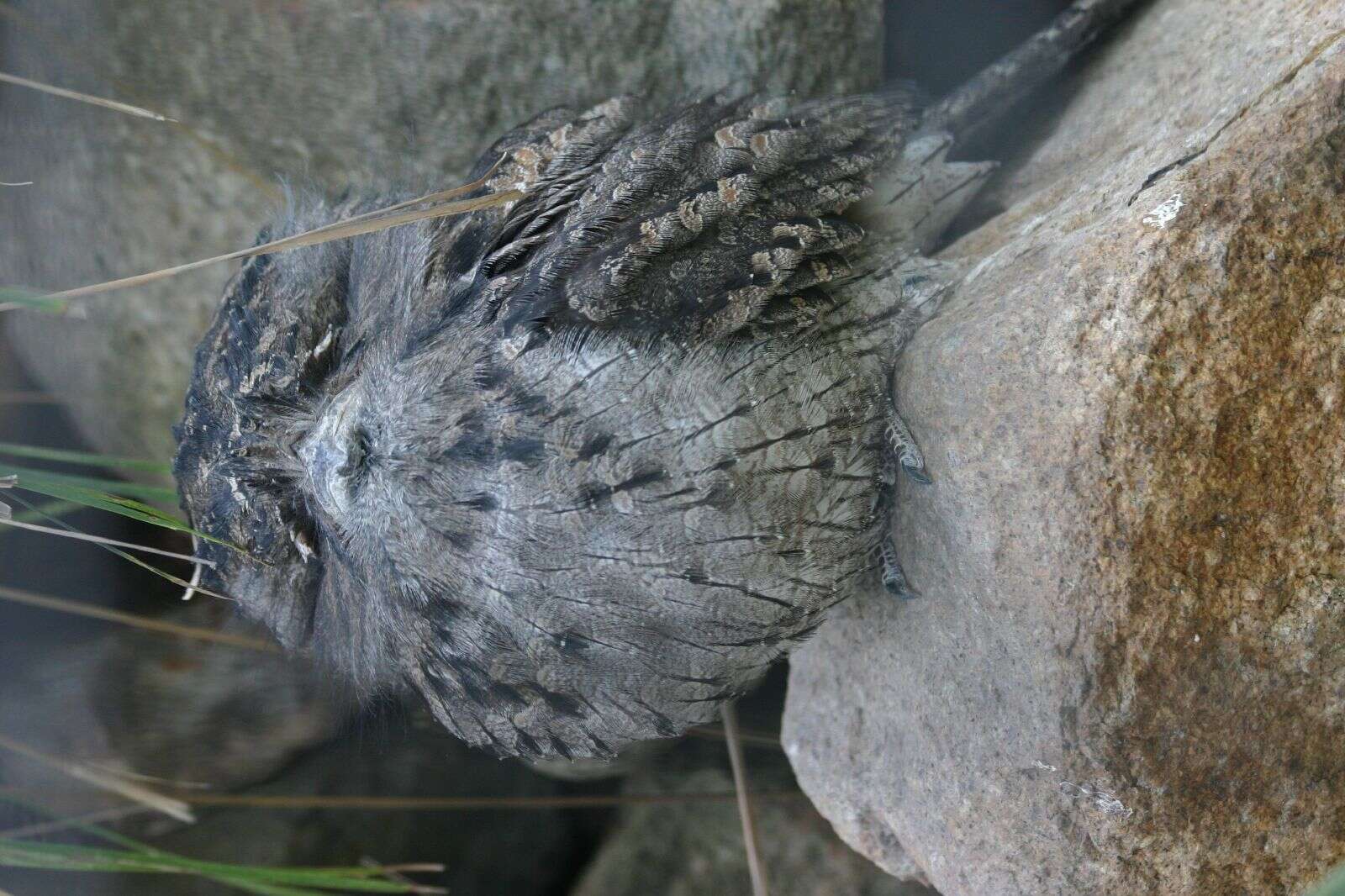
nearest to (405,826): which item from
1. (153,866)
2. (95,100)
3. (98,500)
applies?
(153,866)

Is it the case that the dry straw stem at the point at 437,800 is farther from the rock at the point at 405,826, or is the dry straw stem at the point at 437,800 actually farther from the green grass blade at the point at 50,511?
the green grass blade at the point at 50,511

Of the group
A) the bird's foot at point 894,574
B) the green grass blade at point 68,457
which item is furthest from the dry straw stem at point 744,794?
the green grass blade at point 68,457

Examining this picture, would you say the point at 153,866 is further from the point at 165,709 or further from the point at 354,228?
the point at 354,228

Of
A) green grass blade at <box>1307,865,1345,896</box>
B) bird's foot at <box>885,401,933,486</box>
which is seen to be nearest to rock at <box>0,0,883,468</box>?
bird's foot at <box>885,401,933,486</box>

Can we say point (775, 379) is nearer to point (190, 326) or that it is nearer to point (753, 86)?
point (753, 86)

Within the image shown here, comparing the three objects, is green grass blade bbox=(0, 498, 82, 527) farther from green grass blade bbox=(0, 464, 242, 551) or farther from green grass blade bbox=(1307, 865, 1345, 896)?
green grass blade bbox=(1307, 865, 1345, 896)

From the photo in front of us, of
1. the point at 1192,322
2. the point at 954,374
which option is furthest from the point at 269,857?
the point at 1192,322
